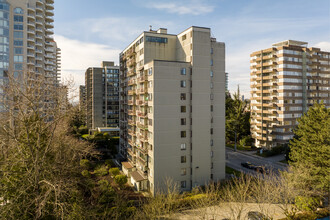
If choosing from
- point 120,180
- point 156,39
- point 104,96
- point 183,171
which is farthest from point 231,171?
point 104,96

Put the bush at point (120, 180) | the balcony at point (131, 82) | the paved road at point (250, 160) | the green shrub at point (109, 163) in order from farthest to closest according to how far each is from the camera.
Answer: the paved road at point (250, 160) < the green shrub at point (109, 163) < the balcony at point (131, 82) < the bush at point (120, 180)

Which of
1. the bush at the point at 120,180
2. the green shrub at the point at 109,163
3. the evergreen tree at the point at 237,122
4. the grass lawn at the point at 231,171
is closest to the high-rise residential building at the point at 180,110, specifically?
the bush at the point at 120,180

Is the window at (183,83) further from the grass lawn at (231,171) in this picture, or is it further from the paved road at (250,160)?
the paved road at (250,160)

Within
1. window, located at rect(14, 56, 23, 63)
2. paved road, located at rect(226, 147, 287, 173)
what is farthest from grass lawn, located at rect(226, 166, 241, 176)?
window, located at rect(14, 56, 23, 63)

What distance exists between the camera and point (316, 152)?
32.5 m

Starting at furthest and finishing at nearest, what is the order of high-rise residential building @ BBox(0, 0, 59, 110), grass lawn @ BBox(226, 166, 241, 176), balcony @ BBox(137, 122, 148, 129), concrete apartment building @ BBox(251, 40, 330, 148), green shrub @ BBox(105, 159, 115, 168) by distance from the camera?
high-rise residential building @ BBox(0, 0, 59, 110)
concrete apartment building @ BBox(251, 40, 330, 148)
green shrub @ BBox(105, 159, 115, 168)
grass lawn @ BBox(226, 166, 241, 176)
balcony @ BBox(137, 122, 148, 129)

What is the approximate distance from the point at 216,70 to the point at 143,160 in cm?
2057

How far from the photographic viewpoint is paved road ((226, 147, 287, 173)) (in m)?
52.7

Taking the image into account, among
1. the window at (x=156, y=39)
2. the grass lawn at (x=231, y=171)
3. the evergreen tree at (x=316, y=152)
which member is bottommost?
the grass lawn at (x=231, y=171)

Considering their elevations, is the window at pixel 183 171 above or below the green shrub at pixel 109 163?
above

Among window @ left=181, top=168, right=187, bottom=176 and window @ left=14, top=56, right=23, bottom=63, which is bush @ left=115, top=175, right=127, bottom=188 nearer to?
window @ left=181, top=168, right=187, bottom=176

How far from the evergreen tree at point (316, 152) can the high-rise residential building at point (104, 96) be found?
7318 cm

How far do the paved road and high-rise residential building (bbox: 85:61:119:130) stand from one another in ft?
166

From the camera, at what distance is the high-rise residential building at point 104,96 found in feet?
307
